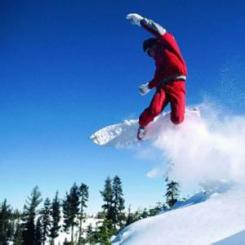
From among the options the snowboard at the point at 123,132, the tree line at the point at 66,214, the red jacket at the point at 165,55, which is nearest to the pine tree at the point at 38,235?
the tree line at the point at 66,214

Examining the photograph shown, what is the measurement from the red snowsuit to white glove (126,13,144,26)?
11cm

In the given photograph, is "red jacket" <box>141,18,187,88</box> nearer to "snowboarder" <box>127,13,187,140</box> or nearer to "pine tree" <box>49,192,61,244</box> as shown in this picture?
"snowboarder" <box>127,13,187,140</box>

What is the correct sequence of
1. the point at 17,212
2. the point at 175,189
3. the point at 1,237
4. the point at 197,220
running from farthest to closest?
the point at 17,212 < the point at 1,237 < the point at 175,189 < the point at 197,220

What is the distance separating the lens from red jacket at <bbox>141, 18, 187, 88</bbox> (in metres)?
10.4

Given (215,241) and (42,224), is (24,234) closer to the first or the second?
(42,224)

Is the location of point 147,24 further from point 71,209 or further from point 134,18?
point 71,209

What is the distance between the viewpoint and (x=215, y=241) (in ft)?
37.9

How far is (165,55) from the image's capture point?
10.5 m

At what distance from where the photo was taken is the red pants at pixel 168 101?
10.2m

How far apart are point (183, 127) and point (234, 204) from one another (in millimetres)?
5502

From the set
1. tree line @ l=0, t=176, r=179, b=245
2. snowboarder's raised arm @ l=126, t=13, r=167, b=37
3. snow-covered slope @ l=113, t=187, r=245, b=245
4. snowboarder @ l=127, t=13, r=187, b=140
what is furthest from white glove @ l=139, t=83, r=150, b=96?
tree line @ l=0, t=176, r=179, b=245

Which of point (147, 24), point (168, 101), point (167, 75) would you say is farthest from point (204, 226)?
point (147, 24)

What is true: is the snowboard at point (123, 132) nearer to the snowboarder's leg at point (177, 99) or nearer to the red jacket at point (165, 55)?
the snowboarder's leg at point (177, 99)

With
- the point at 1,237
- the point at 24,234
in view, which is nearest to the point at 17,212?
the point at 1,237
